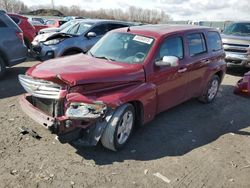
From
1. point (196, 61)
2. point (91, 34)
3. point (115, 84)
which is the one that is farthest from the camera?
point (91, 34)

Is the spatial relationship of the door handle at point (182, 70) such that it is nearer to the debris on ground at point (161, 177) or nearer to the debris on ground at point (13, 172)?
the debris on ground at point (161, 177)

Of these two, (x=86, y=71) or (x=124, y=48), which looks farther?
(x=124, y=48)

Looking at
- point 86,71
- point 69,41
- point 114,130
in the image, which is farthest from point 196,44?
point 69,41

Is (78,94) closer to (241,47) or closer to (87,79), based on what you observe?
(87,79)

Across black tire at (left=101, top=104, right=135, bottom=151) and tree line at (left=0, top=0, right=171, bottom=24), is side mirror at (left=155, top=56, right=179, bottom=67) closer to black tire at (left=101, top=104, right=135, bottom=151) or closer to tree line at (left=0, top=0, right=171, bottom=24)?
black tire at (left=101, top=104, right=135, bottom=151)

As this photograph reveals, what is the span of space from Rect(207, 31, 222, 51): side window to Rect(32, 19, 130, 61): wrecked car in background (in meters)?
4.28

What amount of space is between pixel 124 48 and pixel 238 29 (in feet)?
27.8

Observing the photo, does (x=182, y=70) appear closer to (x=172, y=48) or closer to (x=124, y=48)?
(x=172, y=48)

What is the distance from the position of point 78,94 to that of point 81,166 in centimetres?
97

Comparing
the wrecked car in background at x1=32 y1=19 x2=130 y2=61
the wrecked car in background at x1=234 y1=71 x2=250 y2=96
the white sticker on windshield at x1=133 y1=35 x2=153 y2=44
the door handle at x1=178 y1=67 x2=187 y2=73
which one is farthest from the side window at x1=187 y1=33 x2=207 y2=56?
the wrecked car in background at x1=32 y1=19 x2=130 y2=61

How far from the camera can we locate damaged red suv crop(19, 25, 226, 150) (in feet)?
13.3

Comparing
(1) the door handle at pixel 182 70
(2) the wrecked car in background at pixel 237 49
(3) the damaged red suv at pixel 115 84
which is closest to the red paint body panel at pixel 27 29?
(2) the wrecked car in background at pixel 237 49

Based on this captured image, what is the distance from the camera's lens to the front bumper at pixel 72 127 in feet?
12.9

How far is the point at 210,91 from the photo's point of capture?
7.30 meters
